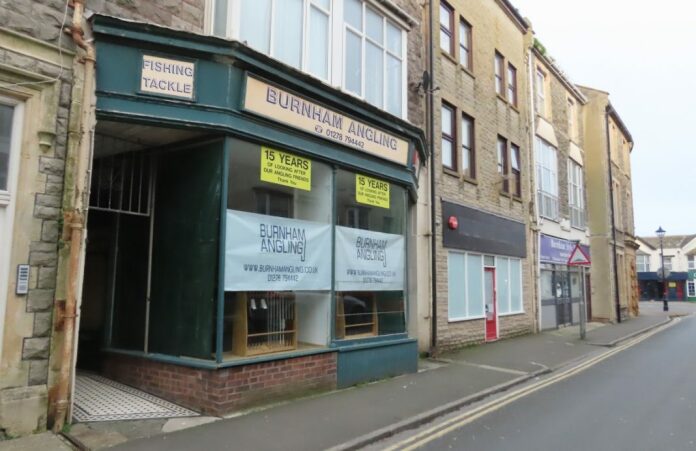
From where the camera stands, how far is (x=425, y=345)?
12.2 meters

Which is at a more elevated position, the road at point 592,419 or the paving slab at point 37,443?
the paving slab at point 37,443

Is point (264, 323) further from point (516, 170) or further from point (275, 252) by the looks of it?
point (516, 170)

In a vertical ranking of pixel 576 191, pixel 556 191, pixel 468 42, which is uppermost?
pixel 468 42

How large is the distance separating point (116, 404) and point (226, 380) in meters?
1.48

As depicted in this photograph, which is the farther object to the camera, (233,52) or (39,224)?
(233,52)

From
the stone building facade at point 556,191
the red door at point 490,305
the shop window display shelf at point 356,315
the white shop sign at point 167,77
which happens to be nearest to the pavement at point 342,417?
the shop window display shelf at point 356,315

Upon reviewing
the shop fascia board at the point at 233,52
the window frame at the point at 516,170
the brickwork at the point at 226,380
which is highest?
the window frame at the point at 516,170

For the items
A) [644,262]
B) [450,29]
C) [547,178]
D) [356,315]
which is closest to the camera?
[356,315]

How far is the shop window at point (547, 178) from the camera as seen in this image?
65.5 ft

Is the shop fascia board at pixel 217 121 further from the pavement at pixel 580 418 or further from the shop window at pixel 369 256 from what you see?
the pavement at pixel 580 418

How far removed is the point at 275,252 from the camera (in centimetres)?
764

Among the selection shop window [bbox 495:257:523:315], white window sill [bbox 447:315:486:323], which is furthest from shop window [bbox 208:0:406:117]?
shop window [bbox 495:257:523:315]

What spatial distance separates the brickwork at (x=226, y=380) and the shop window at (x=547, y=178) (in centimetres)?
1436

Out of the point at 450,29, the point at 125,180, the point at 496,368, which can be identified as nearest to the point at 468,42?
the point at 450,29
